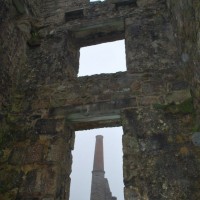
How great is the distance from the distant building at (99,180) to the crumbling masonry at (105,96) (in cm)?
1520

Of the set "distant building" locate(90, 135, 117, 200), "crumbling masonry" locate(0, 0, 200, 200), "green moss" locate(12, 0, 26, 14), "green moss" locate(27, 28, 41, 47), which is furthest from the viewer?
"distant building" locate(90, 135, 117, 200)

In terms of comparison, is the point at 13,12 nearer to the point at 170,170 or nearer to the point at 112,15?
the point at 112,15

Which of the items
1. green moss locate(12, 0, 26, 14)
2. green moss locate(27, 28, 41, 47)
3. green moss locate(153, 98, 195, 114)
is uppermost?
green moss locate(12, 0, 26, 14)

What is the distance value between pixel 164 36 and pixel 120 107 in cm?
187

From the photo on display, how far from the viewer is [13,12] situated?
6273mm

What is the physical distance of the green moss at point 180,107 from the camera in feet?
15.3

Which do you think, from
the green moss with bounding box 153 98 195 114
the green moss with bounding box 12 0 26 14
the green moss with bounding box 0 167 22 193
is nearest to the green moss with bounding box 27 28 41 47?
the green moss with bounding box 12 0 26 14

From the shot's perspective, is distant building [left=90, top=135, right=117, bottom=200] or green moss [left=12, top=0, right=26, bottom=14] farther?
distant building [left=90, top=135, right=117, bottom=200]

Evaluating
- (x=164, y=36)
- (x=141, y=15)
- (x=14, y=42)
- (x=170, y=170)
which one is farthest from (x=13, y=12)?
(x=170, y=170)

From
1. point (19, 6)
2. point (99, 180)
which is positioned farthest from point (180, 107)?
point (99, 180)

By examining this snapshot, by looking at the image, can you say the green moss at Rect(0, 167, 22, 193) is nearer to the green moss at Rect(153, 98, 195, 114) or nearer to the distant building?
the green moss at Rect(153, 98, 195, 114)

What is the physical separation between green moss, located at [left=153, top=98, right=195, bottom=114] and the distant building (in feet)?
52.5

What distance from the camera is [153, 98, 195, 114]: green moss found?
4.67m

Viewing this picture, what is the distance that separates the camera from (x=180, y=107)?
15.5 feet
